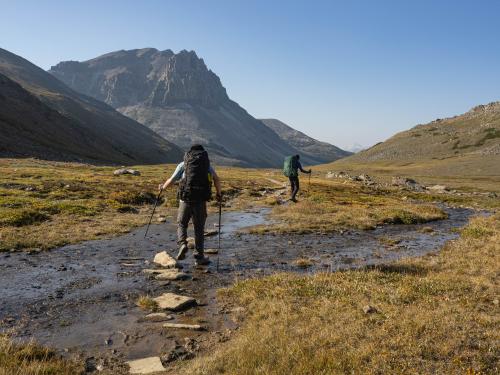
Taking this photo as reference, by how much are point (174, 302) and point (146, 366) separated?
10.1 ft

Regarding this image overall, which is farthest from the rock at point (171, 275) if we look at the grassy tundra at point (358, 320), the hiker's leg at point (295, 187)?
the hiker's leg at point (295, 187)

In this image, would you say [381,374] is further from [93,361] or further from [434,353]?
[93,361]

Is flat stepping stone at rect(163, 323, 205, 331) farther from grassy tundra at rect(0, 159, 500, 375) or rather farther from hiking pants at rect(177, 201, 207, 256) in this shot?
hiking pants at rect(177, 201, 207, 256)

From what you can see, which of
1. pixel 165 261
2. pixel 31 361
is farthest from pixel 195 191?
pixel 31 361

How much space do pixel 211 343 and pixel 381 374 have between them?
3.27 metres

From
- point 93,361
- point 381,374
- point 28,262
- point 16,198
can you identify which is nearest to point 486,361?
point 381,374

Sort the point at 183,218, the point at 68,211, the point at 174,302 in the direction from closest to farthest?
the point at 174,302, the point at 183,218, the point at 68,211

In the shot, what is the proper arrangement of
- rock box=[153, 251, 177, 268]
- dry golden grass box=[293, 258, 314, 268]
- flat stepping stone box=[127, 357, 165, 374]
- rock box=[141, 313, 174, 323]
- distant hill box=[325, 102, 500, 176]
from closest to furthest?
flat stepping stone box=[127, 357, 165, 374] < rock box=[141, 313, 174, 323] < rock box=[153, 251, 177, 268] < dry golden grass box=[293, 258, 314, 268] < distant hill box=[325, 102, 500, 176]

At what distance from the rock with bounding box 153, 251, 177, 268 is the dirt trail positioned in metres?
0.37

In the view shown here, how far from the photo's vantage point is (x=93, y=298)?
35.4ft

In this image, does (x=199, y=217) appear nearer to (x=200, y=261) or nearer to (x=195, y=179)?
(x=195, y=179)

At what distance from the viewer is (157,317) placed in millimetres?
9539

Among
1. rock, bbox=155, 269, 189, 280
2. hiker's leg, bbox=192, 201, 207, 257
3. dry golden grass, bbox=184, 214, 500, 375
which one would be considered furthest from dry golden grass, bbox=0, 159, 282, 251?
dry golden grass, bbox=184, 214, 500, 375

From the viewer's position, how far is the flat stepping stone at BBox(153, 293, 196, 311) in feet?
33.3
